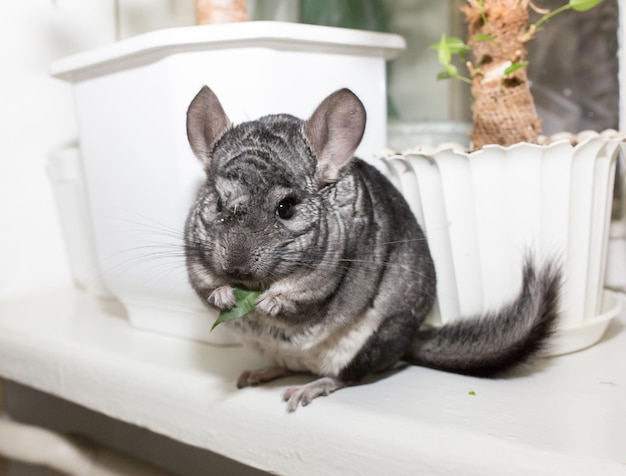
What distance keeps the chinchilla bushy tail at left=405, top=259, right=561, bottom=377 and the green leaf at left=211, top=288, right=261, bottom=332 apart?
0.27 metres

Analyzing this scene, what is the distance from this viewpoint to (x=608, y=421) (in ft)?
2.15

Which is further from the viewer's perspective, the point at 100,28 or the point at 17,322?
the point at 100,28

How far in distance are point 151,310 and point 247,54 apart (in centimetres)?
45

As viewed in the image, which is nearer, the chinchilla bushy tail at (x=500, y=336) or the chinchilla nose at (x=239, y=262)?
the chinchilla nose at (x=239, y=262)

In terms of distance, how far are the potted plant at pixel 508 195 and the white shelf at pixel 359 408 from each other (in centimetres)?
11

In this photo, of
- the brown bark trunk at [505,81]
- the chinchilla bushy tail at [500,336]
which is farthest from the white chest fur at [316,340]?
the brown bark trunk at [505,81]

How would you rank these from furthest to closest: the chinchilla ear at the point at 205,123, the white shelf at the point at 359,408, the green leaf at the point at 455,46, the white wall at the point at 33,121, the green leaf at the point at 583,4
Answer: the white wall at the point at 33,121, the green leaf at the point at 455,46, the green leaf at the point at 583,4, the chinchilla ear at the point at 205,123, the white shelf at the point at 359,408

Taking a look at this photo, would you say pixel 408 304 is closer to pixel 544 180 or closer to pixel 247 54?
pixel 544 180

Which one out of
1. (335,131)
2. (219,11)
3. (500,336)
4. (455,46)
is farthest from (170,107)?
(500,336)

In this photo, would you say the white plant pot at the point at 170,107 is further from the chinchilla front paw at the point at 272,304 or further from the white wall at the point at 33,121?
the white wall at the point at 33,121

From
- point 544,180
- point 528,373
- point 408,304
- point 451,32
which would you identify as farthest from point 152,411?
point 451,32

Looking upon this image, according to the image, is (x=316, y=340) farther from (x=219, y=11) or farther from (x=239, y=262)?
(x=219, y=11)

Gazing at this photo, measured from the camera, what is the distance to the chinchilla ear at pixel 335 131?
2.25ft

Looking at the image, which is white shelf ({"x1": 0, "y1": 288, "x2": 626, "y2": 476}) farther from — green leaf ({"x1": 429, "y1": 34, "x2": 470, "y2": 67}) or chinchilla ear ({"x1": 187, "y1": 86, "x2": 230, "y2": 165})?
green leaf ({"x1": 429, "y1": 34, "x2": 470, "y2": 67})
